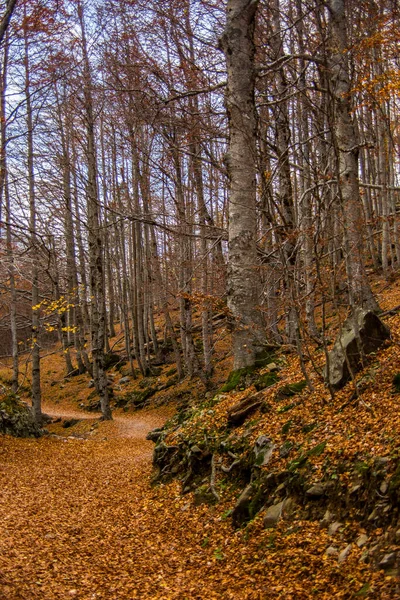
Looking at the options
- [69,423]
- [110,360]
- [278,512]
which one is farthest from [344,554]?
[110,360]

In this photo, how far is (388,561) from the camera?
285 centimetres

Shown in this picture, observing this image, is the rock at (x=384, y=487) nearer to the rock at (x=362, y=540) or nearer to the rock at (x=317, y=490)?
the rock at (x=362, y=540)

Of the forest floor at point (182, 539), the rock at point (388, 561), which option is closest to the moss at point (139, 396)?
the forest floor at point (182, 539)

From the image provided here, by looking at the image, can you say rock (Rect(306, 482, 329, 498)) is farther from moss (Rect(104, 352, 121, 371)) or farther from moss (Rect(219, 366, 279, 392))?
moss (Rect(104, 352, 121, 371))

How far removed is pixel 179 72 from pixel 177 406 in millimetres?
10335

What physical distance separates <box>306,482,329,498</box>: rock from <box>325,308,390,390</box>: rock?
4.50ft

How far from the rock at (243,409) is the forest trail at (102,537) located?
118cm

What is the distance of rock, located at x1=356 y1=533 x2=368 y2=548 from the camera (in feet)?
10.4

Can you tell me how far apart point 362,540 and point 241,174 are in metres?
5.48

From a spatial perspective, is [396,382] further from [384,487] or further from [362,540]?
A: [362,540]

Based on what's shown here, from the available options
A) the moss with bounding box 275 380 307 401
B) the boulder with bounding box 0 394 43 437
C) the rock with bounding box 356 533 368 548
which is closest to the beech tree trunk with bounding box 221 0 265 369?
the moss with bounding box 275 380 307 401

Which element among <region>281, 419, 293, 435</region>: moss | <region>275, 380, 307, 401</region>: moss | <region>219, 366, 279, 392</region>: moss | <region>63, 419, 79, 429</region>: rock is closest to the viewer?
<region>281, 419, 293, 435</region>: moss

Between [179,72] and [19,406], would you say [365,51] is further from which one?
[19,406]

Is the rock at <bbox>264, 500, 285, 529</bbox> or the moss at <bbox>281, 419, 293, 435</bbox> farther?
the moss at <bbox>281, 419, 293, 435</bbox>
